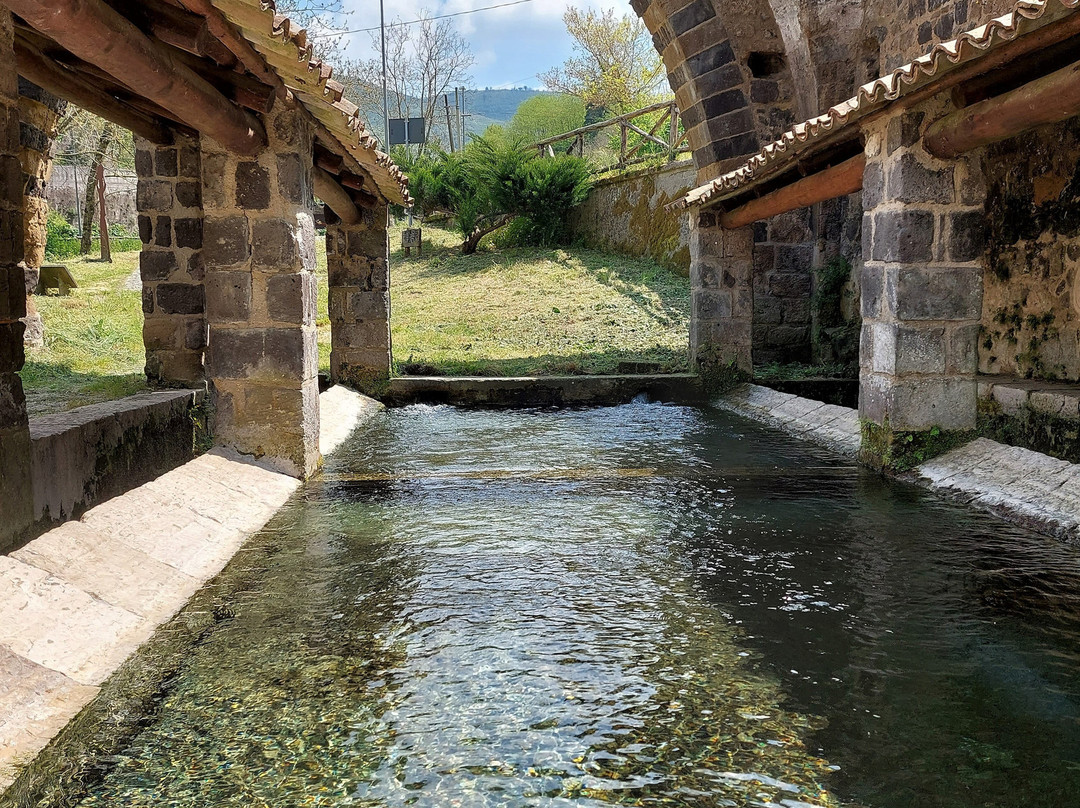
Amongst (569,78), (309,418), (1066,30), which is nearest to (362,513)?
(309,418)

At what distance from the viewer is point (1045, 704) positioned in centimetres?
260

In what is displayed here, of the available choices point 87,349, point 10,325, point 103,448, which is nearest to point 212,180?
point 103,448

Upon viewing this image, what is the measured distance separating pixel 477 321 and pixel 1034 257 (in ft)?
30.8

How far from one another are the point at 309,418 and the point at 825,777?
4379 mm

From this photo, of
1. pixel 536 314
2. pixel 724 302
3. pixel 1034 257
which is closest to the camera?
pixel 1034 257

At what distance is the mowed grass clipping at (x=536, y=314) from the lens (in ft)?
38.7

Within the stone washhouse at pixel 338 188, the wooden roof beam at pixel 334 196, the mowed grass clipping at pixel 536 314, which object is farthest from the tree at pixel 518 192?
the stone washhouse at pixel 338 188

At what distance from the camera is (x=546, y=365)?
11188 millimetres

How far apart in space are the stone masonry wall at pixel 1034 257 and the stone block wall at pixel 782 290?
16.6ft

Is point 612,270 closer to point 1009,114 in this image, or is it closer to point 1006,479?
point 1009,114

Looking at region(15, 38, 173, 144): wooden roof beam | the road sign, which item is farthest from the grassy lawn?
the road sign

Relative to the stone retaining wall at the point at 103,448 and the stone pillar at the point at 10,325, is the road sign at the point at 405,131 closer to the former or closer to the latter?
the stone retaining wall at the point at 103,448

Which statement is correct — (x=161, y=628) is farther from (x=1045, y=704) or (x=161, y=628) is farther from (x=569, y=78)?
(x=569, y=78)

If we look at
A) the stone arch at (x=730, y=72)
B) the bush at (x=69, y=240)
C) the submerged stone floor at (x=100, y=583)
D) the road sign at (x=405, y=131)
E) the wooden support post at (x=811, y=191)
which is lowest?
the submerged stone floor at (x=100, y=583)
